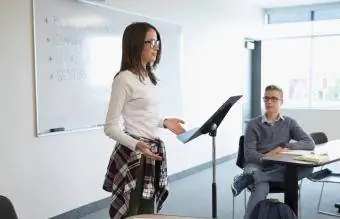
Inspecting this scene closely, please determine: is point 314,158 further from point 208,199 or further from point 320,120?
point 320,120

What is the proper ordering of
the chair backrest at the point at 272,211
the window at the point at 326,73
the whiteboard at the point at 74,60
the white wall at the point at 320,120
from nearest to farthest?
the chair backrest at the point at 272,211, the whiteboard at the point at 74,60, the white wall at the point at 320,120, the window at the point at 326,73

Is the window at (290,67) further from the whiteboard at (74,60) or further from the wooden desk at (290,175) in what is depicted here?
the wooden desk at (290,175)

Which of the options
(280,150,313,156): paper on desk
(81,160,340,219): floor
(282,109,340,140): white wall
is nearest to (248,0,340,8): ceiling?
(282,109,340,140): white wall

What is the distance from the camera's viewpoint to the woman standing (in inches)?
75.9

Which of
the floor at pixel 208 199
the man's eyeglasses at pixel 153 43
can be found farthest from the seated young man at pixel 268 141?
the man's eyeglasses at pixel 153 43

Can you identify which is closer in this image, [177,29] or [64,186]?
[64,186]

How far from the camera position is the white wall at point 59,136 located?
2.96 m

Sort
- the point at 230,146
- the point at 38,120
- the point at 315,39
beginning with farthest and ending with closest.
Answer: the point at 315,39
the point at 230,146
the point at 38,120

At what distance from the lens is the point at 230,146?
6.74 metres

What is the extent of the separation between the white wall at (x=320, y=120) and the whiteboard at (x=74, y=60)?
4.45 metres

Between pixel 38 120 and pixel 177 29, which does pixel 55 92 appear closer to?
pixel 38 120

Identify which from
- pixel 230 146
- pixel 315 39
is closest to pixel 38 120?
pixel 230 146

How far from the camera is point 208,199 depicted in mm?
4344

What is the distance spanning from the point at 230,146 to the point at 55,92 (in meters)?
4.02
